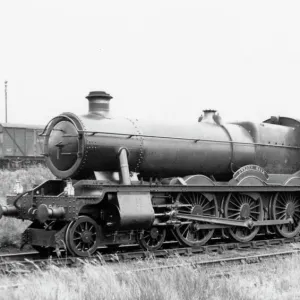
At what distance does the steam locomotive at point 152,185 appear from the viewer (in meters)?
9.52

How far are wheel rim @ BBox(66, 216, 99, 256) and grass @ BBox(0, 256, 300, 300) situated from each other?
1.68 meters

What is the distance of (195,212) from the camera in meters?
10.9

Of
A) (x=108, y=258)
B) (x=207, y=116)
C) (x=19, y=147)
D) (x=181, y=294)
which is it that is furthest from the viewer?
(x=19, y=147)

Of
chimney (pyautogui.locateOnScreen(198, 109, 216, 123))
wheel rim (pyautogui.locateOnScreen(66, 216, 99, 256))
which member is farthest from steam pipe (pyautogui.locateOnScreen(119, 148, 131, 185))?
chimney (pyautogui.locateOnScreen(198, 109, 216, 123))

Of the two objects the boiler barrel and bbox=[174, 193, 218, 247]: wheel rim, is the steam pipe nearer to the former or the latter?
the boiler barrel

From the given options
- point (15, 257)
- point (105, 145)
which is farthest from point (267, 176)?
point (15, 257)

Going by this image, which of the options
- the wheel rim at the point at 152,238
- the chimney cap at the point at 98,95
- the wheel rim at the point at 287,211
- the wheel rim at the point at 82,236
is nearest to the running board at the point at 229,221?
the wheel rim at the point at 287,211

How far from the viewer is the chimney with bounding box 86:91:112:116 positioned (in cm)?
1045

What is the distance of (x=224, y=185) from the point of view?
445 inches

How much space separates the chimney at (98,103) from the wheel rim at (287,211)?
4.90 metres

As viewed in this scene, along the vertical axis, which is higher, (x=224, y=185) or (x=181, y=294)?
(x=224, y=185)

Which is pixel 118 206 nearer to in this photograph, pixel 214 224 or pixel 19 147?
pixel 214 224

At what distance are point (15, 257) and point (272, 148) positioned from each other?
674cm

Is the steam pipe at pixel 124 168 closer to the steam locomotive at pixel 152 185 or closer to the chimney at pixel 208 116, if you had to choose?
the steam locomotive at pixel 152 185
